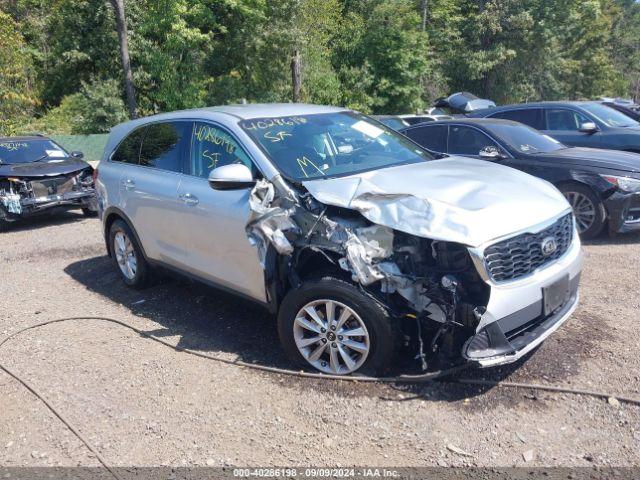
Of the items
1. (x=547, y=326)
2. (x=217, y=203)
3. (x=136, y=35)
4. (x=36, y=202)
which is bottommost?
(x=36, y=202)

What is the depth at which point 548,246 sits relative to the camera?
12.1ft

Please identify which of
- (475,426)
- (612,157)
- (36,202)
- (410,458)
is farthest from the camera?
(36,202)

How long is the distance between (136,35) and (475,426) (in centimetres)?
2377

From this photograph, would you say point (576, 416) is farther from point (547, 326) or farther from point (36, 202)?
point (36, 202)

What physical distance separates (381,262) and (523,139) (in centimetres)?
502

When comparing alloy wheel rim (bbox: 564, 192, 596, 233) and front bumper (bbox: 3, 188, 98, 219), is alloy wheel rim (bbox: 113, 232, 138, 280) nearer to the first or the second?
front bumper (bbox: 3, 188, 98, 219)

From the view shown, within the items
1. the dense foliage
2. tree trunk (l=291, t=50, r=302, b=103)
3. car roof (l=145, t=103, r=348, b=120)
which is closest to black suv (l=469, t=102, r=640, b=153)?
car roof (l=145, t=103, r=348, b=120)

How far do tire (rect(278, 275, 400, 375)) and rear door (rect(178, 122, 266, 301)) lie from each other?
0.44m

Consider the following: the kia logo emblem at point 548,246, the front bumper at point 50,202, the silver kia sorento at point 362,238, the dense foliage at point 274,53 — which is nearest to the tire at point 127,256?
the silver kia sorento at point 362,238

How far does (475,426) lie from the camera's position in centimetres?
335

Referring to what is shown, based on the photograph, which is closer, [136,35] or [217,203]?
[217,203]

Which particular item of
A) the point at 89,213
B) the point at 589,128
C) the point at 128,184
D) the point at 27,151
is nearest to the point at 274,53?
the point at 89,213

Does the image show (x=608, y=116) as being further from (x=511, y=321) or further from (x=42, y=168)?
(x=42, y=168)

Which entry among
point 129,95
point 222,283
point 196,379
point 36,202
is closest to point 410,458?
point 196,379
